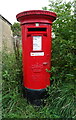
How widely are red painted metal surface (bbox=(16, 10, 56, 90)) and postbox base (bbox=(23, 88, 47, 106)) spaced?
0.08 metres

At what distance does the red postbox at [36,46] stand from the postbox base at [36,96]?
20 millimetres

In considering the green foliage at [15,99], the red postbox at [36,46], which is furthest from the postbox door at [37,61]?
the green foliage at [15,99]

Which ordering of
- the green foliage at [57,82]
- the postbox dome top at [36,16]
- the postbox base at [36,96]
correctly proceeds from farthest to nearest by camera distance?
the postbox base at [36,96] → the green foliage at [57,82] → the postbox dome top at [36,16]

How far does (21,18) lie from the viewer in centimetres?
→ 219

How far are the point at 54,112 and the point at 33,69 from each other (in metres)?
0.87

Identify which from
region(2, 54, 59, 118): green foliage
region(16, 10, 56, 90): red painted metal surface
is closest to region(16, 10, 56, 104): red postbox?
region(16, 10, 56, 90): red painted metal surface

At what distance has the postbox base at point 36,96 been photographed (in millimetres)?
2315

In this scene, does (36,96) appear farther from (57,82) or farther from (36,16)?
(36,16)

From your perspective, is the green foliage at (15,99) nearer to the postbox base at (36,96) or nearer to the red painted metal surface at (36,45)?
the postbox base at (36,96)

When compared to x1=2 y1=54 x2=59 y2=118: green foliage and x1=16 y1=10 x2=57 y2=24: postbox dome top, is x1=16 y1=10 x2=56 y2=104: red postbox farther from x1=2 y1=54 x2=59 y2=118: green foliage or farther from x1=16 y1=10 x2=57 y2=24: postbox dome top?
x1=2 y1=54 x2=59 y2=118: green foliage

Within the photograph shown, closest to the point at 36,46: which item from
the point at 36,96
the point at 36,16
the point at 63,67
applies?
the point at 36,16

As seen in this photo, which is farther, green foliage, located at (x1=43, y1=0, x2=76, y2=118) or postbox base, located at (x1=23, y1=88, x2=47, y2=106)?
postbox base, located at (x1=23, y1=88, x2=47, y2=106)

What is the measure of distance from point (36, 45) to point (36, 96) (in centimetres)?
96

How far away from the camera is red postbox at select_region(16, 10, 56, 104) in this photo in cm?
211
